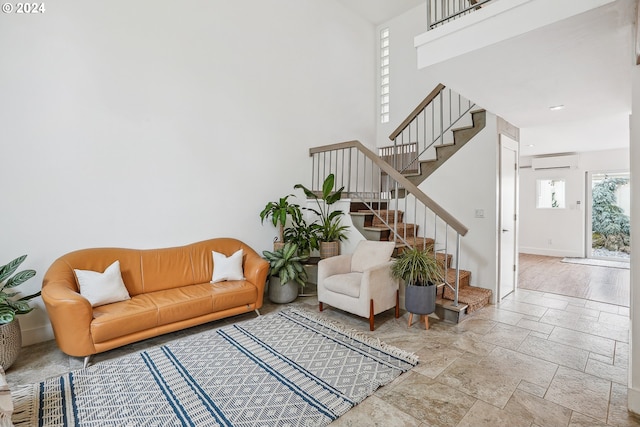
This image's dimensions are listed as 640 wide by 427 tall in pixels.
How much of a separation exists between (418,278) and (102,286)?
3088 millimetres

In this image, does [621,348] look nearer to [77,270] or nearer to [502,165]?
[502,165]

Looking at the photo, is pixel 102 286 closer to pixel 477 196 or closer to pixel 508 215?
pixel 477 196

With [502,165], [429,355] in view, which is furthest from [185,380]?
[502,165]

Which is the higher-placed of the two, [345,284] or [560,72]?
[560,72]

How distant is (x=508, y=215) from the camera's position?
459cm

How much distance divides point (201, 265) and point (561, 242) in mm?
8261

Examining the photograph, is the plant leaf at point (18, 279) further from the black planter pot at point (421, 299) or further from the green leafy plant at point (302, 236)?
the black planter pot at point (421, 299)

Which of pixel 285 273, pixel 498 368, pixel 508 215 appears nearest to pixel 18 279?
pixel 285 273

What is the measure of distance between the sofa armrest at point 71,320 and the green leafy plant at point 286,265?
196 cm

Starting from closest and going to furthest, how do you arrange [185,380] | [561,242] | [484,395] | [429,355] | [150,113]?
1. [484,395]
2. [185,380]
3. [429,355]
4. [150,113]
5. [561,242]

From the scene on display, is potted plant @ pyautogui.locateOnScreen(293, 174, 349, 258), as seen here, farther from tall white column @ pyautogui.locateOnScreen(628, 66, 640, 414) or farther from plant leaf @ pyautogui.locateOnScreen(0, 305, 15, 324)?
plant leaf @ pyautogui.locateOnScreen(0, 305, 15, 324)

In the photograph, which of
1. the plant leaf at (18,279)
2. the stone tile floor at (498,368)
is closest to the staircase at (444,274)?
the stone tile floor at (498,368)

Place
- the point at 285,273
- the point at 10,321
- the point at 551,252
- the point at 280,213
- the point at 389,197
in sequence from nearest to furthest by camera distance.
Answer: the point at 10,321 < the point at 285,273 < the point at 280,213 < the point at 389,197 < the point at 551,252

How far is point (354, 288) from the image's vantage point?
340 centimetres
